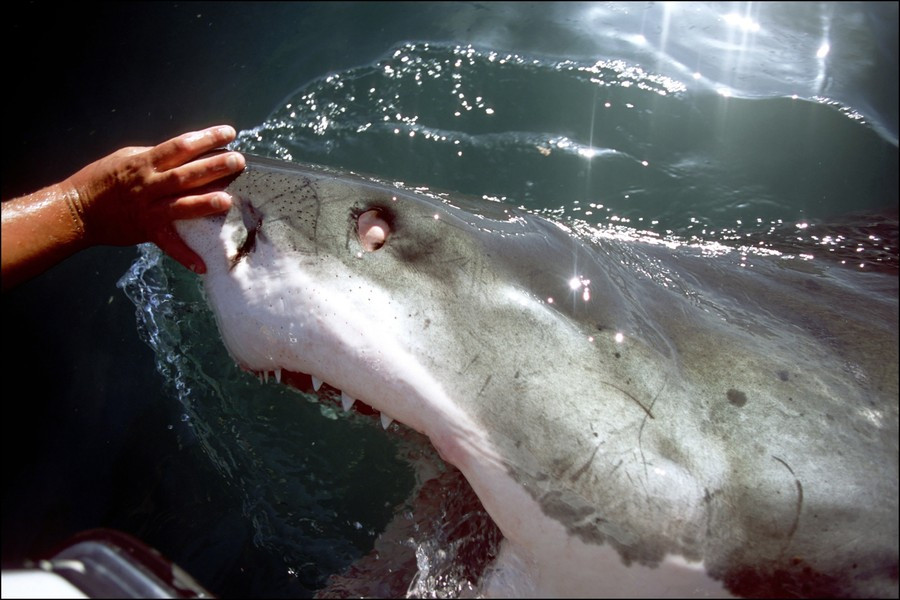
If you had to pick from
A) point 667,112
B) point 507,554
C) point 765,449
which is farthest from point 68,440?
point 667,112

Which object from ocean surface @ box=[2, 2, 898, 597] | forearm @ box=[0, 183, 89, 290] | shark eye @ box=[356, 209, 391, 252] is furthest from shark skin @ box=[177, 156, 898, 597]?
forearm @ box=[0, 183, 89, 290]

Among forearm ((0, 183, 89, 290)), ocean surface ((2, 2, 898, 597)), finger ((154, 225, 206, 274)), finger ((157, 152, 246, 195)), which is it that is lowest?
ocean surface ((2, 2, 898, 597))

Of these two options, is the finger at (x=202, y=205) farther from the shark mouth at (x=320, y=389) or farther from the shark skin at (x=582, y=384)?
the shark mouth at (x=320, y=389)

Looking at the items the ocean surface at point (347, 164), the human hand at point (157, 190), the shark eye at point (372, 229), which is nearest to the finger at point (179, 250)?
the human hand at point (157, 190)

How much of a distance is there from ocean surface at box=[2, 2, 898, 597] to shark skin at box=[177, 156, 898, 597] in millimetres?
366

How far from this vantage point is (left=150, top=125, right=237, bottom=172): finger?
6.08ft

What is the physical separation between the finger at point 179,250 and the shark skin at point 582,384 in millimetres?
27

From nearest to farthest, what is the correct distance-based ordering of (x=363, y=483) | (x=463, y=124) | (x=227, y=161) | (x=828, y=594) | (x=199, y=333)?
1. (x=828, y=594)
2. (x=227, y=161)
3. (x=363, y=483)
4. (x=199, y=333)
5. (x=463, y=124)

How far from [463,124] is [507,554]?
2.64 meters

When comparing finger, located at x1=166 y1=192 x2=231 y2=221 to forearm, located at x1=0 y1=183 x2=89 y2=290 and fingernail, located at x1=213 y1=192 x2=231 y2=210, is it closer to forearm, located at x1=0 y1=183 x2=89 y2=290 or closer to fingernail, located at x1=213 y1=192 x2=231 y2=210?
fingernail, located at x1=213 y1=192 x2=231 y2=210

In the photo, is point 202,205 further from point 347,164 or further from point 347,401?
point 347,164

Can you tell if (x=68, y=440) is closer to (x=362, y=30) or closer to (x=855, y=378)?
(x=855, y=378)

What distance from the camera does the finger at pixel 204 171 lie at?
168 centimetres

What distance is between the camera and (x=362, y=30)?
166 inches
